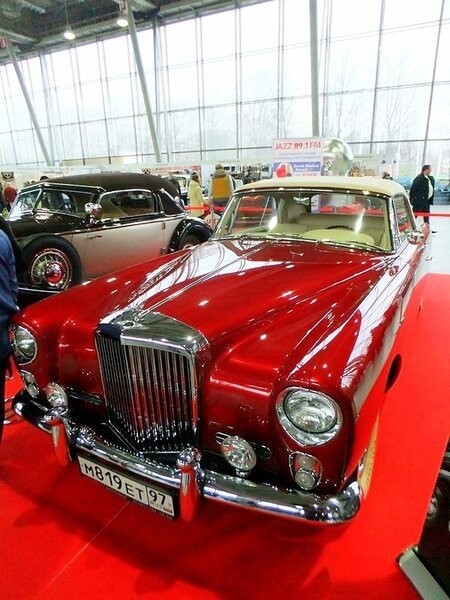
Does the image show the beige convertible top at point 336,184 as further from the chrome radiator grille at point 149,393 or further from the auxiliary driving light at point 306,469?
the auxiliary driving light at point 306,469

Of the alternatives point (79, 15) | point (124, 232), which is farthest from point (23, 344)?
point (79, 15)

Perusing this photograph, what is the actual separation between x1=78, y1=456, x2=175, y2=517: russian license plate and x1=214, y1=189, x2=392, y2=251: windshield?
6.46ft

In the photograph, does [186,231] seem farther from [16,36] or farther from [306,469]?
[16,36]

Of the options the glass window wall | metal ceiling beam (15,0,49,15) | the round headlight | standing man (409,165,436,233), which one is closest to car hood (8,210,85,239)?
the round headlight

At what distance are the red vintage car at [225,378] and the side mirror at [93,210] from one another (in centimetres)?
288

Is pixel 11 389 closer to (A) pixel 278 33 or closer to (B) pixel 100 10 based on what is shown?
(A) pixel 278 33

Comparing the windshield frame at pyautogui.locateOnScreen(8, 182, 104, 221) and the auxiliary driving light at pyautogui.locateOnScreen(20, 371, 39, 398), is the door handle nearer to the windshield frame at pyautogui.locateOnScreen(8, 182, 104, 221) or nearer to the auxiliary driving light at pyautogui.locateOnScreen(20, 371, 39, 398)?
the auxiliary driving light at pyautogui.locateOnScreen(20, 371, 39, 398)

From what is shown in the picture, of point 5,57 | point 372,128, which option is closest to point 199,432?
point 372,128

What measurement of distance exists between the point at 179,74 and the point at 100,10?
4.18 metres

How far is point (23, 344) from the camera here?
2.12 meters

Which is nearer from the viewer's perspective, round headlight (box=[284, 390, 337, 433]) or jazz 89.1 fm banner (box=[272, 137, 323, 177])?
round headlight (box=[284, 390, 337, 433])

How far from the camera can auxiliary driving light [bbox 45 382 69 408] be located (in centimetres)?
202

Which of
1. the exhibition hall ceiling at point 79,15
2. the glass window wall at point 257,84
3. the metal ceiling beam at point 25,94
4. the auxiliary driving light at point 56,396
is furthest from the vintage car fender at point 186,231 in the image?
the metal ceiling beam at point 25,94

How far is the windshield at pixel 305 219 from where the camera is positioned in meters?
2.86
